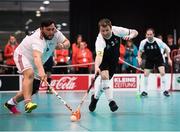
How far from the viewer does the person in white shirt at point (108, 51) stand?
7.05 metres

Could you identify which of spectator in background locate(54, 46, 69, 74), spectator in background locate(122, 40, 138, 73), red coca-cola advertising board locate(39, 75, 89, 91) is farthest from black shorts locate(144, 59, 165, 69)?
spectator in background locate(54, 46, 69, 74)

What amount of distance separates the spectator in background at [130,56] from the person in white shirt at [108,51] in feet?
22.2

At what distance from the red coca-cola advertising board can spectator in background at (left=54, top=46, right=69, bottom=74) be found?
2.48 feet

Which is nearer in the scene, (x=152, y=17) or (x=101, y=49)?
(x=101, y=49)

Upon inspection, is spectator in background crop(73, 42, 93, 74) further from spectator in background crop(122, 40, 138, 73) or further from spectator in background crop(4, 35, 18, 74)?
spectator in background crop(4, 35, 18, 74)

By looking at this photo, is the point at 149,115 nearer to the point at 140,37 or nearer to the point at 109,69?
the point at 109,69

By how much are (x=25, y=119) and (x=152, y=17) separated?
12506mm

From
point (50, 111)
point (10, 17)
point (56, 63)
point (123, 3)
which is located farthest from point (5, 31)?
point (50, 111)

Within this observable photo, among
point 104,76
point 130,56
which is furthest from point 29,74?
point 130,56

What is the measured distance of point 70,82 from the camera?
13898 mm

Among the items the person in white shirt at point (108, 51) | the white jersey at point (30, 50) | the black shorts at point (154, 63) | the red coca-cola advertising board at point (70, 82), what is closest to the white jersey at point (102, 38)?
the person in white shirt at point (108, 51)

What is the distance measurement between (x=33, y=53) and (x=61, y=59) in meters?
7.84

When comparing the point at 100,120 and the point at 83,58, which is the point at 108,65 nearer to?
the point at 100,120

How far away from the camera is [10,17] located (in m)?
17.3
